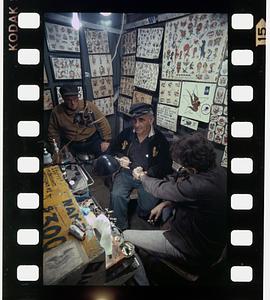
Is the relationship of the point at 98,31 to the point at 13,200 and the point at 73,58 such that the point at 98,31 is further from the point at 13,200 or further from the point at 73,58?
the point at 13,200

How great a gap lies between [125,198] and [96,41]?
0.65 m

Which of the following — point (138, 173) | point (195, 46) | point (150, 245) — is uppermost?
point (195, 46)

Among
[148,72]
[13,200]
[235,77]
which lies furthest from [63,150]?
[235,77]

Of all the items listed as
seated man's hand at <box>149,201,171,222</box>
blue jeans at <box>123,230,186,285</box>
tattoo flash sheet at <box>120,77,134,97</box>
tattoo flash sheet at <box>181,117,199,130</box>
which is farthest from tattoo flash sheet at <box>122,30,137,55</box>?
blue jeans at <box>123,230,186,285</box>

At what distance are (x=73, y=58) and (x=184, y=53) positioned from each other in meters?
0.45

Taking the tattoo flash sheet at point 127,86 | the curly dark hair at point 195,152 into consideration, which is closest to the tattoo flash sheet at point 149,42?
the tattoo flash sheet at point 127,86

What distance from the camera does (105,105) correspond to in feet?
4.71

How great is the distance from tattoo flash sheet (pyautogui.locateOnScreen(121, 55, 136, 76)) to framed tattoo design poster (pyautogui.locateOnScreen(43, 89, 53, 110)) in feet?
1.01

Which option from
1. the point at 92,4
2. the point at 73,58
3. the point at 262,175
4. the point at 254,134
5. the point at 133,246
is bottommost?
the point at 133,246

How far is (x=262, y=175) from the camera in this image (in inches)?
55.2

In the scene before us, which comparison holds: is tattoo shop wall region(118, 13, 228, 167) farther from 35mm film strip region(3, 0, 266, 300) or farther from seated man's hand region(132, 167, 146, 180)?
seated man's hand region(132, 167, 146, 180)

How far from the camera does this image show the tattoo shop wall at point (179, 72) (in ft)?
4.56

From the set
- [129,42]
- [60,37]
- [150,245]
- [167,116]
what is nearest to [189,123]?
[167,116]

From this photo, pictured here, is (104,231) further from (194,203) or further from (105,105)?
(105,105)
